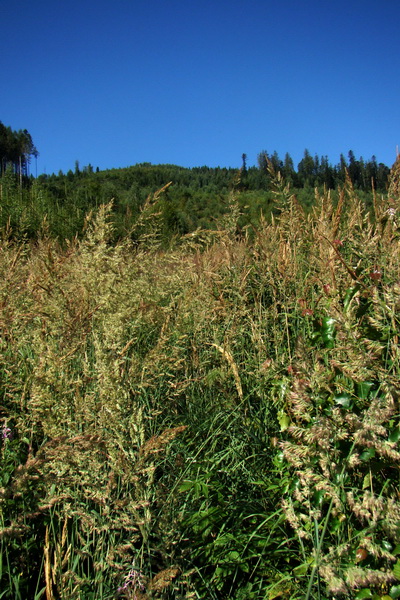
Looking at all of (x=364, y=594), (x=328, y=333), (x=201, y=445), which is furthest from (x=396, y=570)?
(x=201, y=445)

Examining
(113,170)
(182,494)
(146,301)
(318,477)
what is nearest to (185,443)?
(182,494)

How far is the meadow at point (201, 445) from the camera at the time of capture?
3.84ft

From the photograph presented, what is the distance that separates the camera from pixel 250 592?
1565 mm

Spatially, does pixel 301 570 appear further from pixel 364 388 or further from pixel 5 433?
pixel 5 433

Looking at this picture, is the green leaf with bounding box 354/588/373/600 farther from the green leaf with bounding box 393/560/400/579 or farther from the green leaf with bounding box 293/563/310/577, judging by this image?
the green leaf with bounding box 293/563/310/577

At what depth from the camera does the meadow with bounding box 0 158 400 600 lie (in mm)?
1172

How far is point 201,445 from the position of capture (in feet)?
7.02

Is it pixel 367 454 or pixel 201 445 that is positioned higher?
pixel 367 454

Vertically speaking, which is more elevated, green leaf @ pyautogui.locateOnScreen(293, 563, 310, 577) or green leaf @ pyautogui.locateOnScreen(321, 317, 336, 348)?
green leaf @ pyautogui.locateOnScreen(321, 317, 336, 348)

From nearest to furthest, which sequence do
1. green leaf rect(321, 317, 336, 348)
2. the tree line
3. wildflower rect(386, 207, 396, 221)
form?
green leaf rect(321, 317, 336, 348) < wildflower rect(386, 207, 396, 221) < the tree line

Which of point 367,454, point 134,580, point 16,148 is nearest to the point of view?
point 134,580

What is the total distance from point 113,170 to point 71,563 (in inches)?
5946

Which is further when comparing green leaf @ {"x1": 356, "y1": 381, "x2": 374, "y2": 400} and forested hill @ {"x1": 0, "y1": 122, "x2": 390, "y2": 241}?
forested hill @ {"x1": 0, "y1": 122, "x2": 390, "y2": 241}

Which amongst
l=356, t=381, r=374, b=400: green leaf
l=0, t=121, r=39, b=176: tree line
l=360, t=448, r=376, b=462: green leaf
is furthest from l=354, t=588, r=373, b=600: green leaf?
l=0, t=121, r=39, b=176: tree line
